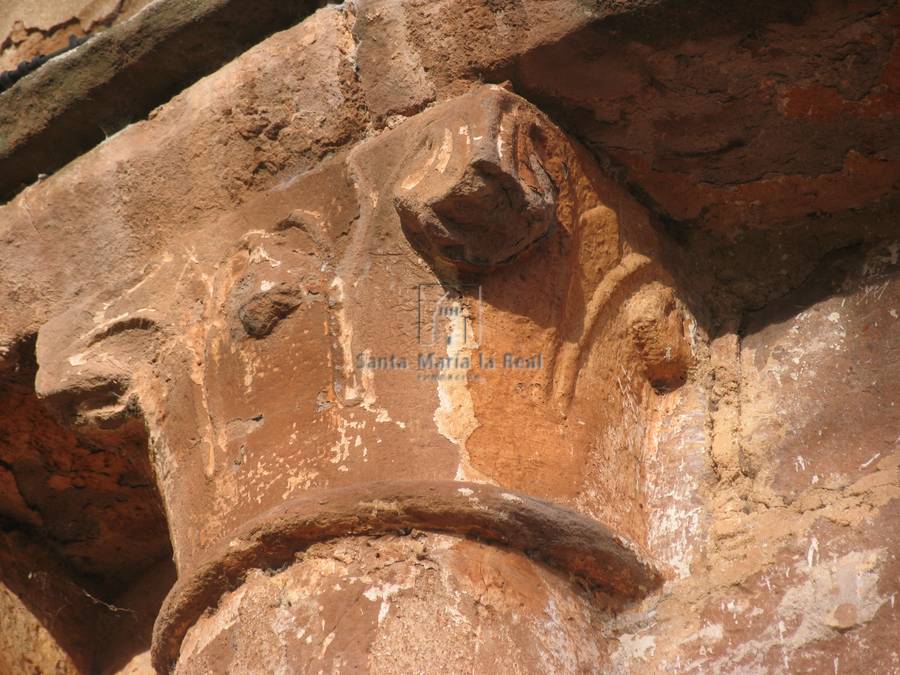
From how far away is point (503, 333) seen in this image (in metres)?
1.94

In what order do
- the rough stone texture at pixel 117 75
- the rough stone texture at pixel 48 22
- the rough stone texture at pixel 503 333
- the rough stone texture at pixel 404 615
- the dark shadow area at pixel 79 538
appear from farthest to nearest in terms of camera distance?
1. the rough stone texture at pixel 48 22
2. the dark shadow area at pixel 79 538
3. the rough stone texture at pixel 117 75
4. the rough stone texture at pixel 503 333
5. the rough stone texture at pixel 404 615

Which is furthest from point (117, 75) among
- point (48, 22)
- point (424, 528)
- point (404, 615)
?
point (404, 615)

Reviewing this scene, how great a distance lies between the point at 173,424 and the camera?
2.10 metres

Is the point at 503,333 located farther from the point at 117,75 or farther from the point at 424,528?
the point at 117,75

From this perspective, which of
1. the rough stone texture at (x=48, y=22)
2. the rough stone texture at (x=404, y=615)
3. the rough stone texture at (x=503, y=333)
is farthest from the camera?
the rough stone texture at (x=48, y=22)

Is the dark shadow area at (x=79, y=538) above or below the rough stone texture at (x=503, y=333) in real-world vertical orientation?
below

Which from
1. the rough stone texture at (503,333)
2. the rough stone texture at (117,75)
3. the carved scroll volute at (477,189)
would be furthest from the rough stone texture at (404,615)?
the rough stone texture at (117,75)

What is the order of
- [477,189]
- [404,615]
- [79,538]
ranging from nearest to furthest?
[404,615]
[477,189]
[79,538]

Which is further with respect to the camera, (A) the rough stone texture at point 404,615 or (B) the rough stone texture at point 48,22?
(B) the rough stone texture at point 48,22

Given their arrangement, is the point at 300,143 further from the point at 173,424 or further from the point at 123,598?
the point at 123,598

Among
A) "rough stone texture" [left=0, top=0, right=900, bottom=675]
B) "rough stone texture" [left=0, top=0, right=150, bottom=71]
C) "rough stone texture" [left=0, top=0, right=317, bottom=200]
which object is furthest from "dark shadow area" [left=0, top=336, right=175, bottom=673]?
"rough stone texture" [left=0, top=0, right=150, bottom=71]

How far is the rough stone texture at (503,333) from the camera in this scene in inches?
69.5

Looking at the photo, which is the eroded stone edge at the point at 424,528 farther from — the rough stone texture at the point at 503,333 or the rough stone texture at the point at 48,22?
the rough stone texture at the point at 48,22

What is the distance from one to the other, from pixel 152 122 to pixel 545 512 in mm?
1084
